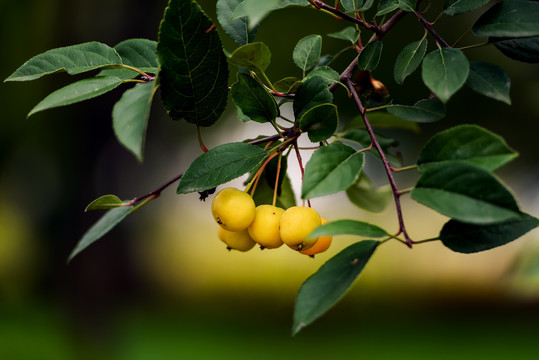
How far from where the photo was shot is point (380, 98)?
0.85 meters

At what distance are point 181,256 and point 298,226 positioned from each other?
21.6ft

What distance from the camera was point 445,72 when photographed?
0.56 m

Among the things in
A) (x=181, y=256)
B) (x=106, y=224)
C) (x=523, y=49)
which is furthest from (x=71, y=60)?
(x=181, y=256)

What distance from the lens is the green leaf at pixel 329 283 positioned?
0.49 metres

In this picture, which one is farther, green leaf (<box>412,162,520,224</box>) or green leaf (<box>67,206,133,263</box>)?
green leaf (<box>67,206,133,263</box>)

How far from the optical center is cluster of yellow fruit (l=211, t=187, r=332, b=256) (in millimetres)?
633

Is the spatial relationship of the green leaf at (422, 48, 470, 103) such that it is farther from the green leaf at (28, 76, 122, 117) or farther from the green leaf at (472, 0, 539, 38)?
the green leaf at (28, 76, 122, 117)

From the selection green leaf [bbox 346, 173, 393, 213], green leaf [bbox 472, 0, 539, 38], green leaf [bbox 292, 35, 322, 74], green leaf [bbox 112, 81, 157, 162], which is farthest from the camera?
green leaf [bbox 346, 173, 393, 213]

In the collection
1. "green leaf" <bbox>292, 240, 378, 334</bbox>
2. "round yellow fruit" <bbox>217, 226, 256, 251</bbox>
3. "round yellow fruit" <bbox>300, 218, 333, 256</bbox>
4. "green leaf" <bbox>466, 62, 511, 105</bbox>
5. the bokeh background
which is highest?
"green leaf" <bbox>466, 62, 511, 105</bbox>

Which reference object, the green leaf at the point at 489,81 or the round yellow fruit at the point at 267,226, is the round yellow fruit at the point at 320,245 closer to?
the round yellow fruit at the point at 267,226

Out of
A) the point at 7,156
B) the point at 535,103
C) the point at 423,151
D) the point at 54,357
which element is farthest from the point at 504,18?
the point at 7,156

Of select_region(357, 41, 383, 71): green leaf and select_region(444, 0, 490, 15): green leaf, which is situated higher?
select_region(444, 0, 490, 15): green leaf

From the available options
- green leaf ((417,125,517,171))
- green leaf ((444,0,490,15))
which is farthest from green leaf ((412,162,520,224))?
green leaf ((444,0,490,15))

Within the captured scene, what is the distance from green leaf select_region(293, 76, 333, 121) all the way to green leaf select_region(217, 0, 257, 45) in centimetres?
15
